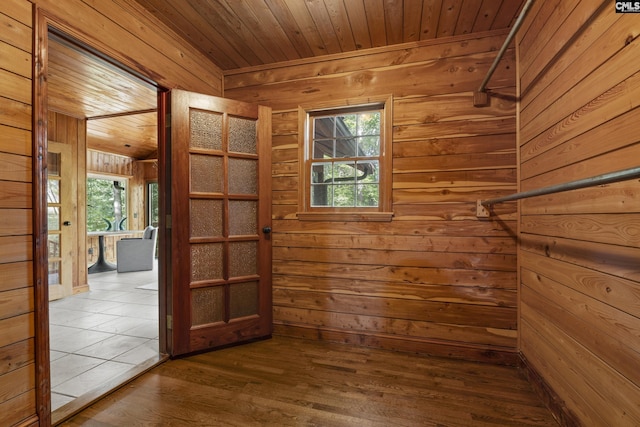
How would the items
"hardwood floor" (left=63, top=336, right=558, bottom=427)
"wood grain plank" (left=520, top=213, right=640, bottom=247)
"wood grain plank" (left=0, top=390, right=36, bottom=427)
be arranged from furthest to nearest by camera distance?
"hardwood floor" (left=63, top=336, right=558, bottom=427)
"wood grain plank" (left=0, top=390, right=36, bottom=427)
"wood grain plank" (left=520, top=213, right=640, bottom=247)

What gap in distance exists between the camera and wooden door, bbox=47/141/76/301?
11.9 feet

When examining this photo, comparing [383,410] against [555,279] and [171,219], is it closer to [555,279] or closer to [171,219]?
[555,279]

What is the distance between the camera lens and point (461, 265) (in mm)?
2117

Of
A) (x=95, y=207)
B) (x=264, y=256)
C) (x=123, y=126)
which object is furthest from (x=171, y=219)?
(x=95, y=207)

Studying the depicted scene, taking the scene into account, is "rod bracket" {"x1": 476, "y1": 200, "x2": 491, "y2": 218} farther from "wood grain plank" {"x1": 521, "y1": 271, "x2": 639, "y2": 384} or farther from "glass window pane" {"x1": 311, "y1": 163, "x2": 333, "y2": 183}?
"glass window pane" {"x1": 311, "y1": 163, "x2": 333, "y2": 183}

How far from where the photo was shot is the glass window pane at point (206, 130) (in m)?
2.16

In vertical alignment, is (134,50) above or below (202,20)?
below

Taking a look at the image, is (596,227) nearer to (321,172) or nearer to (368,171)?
(368,171)

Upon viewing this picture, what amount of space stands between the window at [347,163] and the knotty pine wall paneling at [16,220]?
1654mm

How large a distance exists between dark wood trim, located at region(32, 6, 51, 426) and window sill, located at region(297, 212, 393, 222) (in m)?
1.60

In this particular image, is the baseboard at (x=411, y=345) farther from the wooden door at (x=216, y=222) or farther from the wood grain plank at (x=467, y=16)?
the wood grain plank at (x=467, y=16)

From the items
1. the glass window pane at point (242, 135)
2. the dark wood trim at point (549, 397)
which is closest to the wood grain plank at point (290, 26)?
the glass window pane at point (242, 135)

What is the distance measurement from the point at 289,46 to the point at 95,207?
661 cm

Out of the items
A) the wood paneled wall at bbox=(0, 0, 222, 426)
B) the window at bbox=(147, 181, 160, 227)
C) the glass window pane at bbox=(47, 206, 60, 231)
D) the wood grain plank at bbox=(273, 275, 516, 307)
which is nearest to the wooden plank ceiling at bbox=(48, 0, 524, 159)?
the wood paneled wall at bbox=(0, 0, 222, 426)
